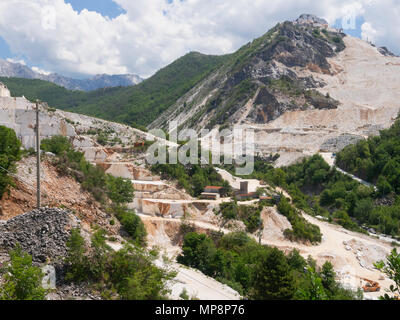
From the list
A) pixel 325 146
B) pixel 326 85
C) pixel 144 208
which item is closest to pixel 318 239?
pixel 144 208

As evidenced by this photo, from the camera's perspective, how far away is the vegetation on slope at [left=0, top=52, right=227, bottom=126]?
106062mm

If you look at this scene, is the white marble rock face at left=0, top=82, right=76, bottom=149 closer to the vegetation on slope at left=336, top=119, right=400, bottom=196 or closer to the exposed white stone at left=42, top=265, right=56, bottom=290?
the exposed white stone at left=42, top=265, right=56, bottom=290

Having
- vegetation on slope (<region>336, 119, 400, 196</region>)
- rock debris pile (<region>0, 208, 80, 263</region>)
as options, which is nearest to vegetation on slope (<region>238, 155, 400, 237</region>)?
vegetation on slope (<region>336, 119, 400, 196</region>)

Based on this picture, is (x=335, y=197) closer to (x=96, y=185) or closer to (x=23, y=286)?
(x=96, y=185)

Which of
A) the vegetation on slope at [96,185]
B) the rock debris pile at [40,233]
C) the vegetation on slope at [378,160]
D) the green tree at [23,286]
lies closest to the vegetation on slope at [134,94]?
the vegetation on slope at [378,160]

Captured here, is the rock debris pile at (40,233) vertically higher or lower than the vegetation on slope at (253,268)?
higher

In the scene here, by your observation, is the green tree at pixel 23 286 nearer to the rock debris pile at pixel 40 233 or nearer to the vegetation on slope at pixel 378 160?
the rock debris pile at pixel 40 233

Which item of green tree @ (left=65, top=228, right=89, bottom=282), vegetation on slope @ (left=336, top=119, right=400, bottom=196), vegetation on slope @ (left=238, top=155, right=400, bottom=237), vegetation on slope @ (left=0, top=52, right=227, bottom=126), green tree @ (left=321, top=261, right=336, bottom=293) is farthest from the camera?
vegetation on slope @ (left=0, top=52, right=227, bottom=126)

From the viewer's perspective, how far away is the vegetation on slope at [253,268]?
526 inches

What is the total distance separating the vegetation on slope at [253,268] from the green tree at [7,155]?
33.8 feet

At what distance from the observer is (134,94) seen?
12888 centimetres

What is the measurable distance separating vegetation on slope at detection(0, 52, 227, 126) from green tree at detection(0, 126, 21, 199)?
7920 centimetres

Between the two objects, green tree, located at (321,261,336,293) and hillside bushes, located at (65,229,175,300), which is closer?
hillside bushes, located at (65,229,175,300)
